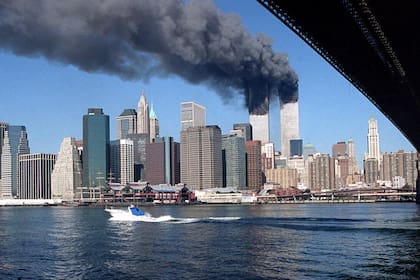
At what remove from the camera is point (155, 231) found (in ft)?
197

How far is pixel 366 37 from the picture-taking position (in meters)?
38.5

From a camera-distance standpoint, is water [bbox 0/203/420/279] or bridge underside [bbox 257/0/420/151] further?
bridge underside [bbox 257/0/420/151]

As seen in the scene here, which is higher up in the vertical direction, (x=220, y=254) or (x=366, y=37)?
(x=366, y=37)

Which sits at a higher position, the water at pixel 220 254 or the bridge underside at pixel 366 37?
the bridge underside at pixel 366 37

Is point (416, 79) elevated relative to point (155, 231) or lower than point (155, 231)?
elevated

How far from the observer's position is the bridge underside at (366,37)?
32.6 meters

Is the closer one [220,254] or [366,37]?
[366,37]

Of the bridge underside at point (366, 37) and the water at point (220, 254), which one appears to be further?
the bridge underside at point (366, 37)

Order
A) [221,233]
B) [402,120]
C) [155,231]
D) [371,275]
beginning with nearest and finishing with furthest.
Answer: [371,275] → [221,233] → [155,231] → [402,120]

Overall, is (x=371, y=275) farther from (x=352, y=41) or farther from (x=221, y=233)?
(x=221, y=233)

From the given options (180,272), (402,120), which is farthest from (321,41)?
(402,120)

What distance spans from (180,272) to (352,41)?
59.7 feet

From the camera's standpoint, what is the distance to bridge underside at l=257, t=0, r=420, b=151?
32.6m

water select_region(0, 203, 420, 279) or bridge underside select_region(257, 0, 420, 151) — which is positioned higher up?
bridge underside select_region(257, 0, 420, 151)
